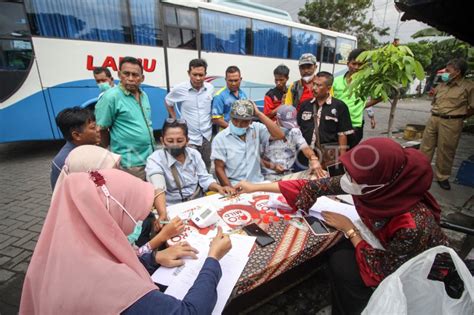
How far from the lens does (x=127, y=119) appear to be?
2719mm

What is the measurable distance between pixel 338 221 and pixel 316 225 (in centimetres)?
15

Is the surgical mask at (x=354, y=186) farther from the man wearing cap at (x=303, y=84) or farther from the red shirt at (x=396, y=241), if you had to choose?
the man wearing cap at (x=303, y=84)

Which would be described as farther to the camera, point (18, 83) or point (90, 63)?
point (90, 63)

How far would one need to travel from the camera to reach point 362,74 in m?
2.29

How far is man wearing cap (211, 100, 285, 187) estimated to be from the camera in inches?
101

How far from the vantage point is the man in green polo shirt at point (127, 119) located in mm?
2639

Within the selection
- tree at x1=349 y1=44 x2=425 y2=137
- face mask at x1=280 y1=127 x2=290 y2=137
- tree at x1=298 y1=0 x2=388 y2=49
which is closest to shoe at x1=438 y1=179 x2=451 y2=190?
tree at x1=349 y1=44 x2=425 y2=137

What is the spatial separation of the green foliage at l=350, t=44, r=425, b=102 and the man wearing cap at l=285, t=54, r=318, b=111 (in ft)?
4.85

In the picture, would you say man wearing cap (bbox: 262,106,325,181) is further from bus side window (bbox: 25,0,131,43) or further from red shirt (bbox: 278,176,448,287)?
bus side window (bbox: 25,0,131,43)

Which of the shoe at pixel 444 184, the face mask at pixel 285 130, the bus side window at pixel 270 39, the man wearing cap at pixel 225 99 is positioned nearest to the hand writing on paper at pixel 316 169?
the face mask at pixel 285 130

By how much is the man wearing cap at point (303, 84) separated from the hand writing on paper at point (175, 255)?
2972mm

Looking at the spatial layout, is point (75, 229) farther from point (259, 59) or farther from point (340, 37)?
point (340, 37)

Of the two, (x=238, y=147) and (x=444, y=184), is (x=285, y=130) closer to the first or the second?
(x=238, y=147)

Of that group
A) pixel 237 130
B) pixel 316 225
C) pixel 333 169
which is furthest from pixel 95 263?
pixel 333 169
